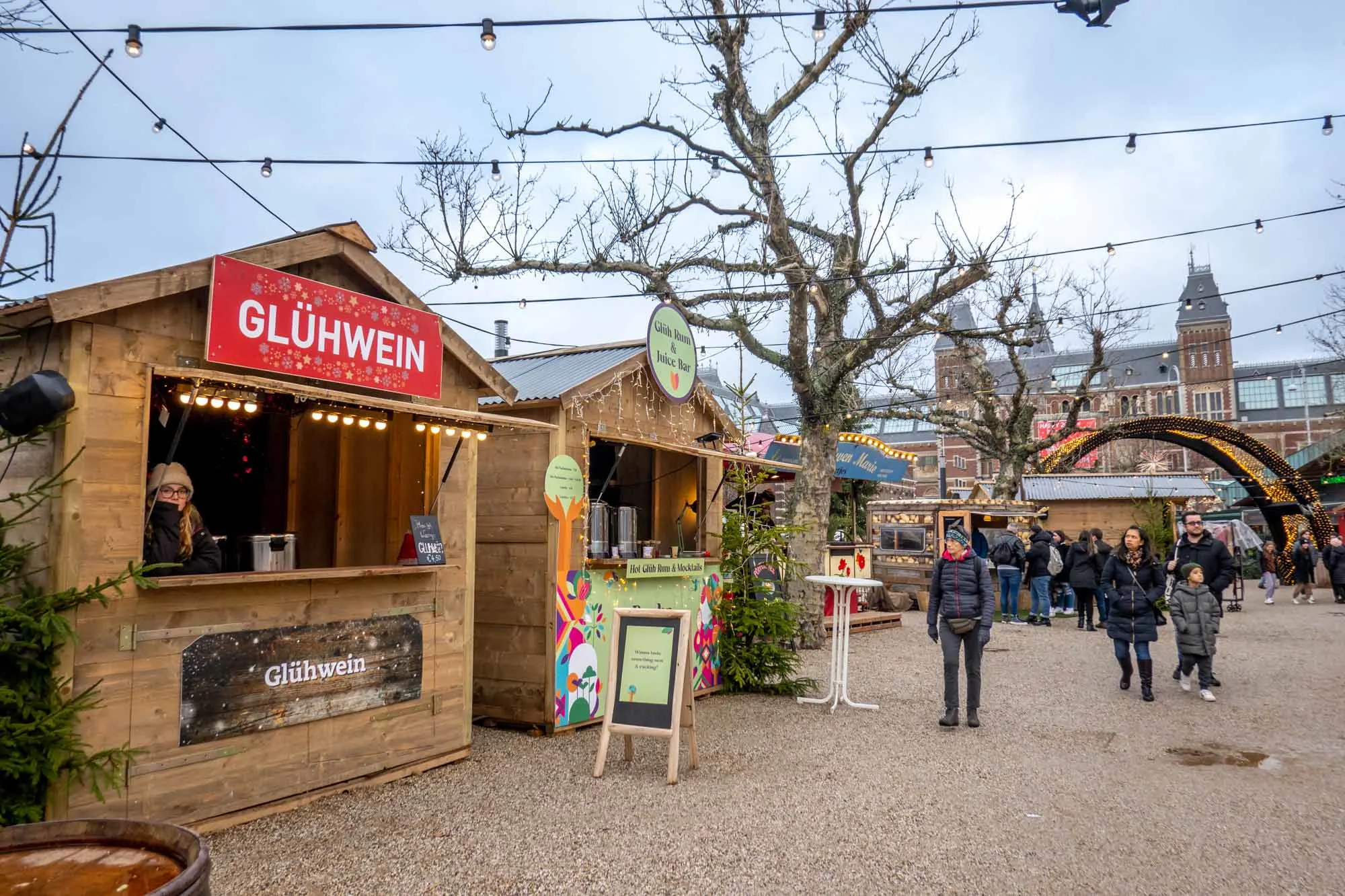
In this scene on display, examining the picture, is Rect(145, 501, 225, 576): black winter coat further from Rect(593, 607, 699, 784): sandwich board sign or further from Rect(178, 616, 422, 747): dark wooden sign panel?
Rect(593, 607, 699, 784): sandwich board sign

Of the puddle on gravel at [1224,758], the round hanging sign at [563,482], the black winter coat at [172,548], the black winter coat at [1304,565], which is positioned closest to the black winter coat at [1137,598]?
the puddle on gravel at [1224,758]

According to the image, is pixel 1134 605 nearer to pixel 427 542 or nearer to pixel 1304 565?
pixel 427 542

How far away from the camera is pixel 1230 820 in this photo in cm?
508

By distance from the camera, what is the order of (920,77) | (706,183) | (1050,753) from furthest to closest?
(706,183), (920,77), (1050,753)

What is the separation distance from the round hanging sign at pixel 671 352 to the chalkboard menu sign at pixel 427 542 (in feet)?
9.26

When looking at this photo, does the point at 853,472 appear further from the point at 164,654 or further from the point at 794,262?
the point at 164,654

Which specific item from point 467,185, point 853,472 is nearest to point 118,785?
point 467,185

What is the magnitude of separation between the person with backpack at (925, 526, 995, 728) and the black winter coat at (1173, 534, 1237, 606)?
9.64 feet

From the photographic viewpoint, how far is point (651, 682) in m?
6.11

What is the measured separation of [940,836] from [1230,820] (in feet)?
5.76

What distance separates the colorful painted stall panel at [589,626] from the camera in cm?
713

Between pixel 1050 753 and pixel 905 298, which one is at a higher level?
pixel 905 298

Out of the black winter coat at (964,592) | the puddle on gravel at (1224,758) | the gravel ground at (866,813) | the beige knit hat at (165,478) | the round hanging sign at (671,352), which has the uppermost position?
the round hanging sign at (671,352)

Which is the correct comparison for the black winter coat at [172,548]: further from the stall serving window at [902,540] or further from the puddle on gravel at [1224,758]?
the stall serving window at [902,540]
